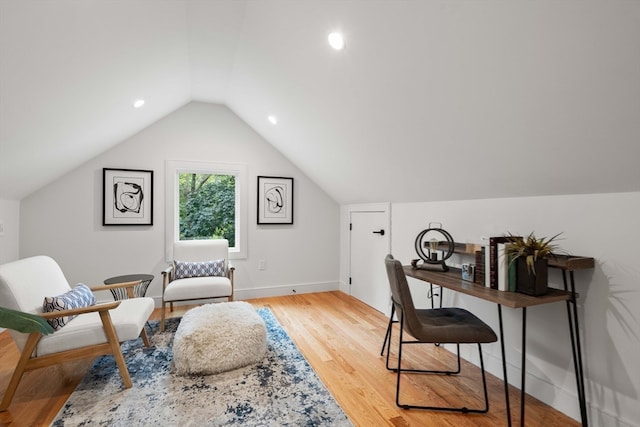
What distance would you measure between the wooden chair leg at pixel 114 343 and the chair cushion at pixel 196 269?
55.0 inches

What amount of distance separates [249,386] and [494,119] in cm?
220

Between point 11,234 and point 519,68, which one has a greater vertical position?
point 519,68

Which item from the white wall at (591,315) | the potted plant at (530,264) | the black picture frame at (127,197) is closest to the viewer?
the white wall at (591,315)

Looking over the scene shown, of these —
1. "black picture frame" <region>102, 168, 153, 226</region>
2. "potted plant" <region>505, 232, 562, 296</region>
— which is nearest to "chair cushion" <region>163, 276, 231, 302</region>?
"black picture frame" <region>102, 168, 153, 226</region>

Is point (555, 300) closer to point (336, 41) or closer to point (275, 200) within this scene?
point (336, 41)

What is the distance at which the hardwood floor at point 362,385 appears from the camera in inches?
67.3

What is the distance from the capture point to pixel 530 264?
161 centimetres

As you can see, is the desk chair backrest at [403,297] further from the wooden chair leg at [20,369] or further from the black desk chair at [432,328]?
the wooden chair leg at [20,369]

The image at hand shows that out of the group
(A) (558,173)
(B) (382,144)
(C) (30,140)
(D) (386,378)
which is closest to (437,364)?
(D) (386,378)

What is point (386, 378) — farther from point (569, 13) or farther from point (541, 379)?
point (569, 13)

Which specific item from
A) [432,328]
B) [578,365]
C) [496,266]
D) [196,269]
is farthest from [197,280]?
[578,365]

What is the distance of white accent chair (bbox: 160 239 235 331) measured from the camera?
118 inches

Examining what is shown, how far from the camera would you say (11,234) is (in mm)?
3074

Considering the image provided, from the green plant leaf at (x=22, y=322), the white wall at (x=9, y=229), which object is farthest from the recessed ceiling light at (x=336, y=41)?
the white wall at (x=9, y=229)
